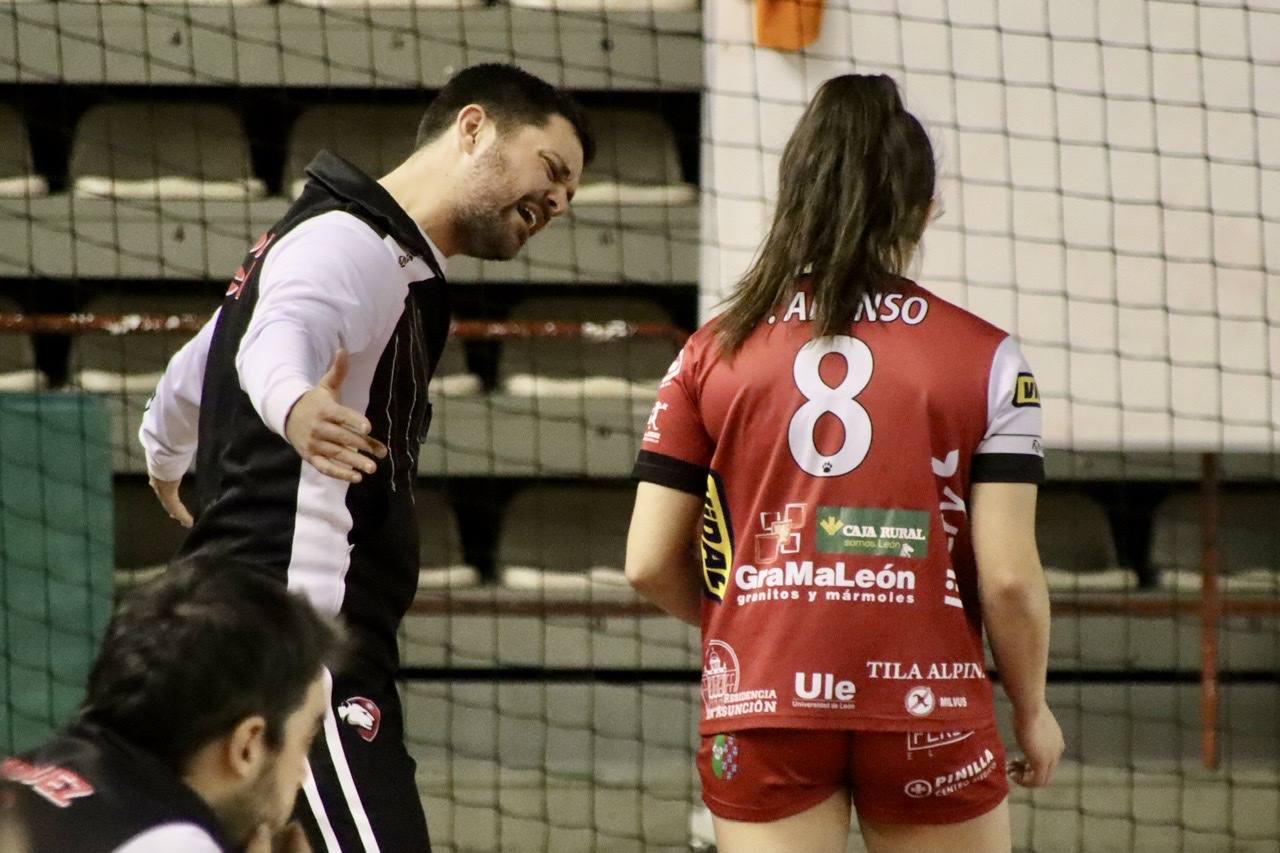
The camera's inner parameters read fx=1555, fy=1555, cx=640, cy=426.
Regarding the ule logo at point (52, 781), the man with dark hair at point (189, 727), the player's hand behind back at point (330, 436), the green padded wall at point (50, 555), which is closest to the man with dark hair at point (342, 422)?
the player's hand behind back at point (330, 436)

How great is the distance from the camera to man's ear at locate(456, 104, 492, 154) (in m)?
2.18

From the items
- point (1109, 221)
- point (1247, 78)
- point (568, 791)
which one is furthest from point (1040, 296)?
point (568, 791)

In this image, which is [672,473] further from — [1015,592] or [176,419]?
[176,419]

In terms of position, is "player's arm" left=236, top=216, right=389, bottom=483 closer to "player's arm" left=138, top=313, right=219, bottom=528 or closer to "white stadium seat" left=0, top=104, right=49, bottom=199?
"player's arm" left=138, top=313, right=219, bottom=528

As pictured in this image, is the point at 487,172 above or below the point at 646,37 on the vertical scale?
below

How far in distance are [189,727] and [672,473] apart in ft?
2.72

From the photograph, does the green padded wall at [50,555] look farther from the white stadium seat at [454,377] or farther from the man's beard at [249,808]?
the man's beard at [249,808]

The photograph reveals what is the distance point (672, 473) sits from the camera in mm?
1903

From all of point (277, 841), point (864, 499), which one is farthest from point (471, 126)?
point (277, 841)

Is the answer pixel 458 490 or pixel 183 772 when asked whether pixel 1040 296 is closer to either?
pixel 458 490

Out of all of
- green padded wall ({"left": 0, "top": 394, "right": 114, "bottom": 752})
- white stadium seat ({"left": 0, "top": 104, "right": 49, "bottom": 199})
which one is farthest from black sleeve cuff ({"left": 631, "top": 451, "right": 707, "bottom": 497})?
white stadium seat ({"left": 0, "top": 104, "right": 49, "bottom": 199})

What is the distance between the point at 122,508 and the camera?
5262mm

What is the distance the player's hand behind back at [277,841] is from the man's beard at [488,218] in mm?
999

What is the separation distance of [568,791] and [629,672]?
2.35 feet
